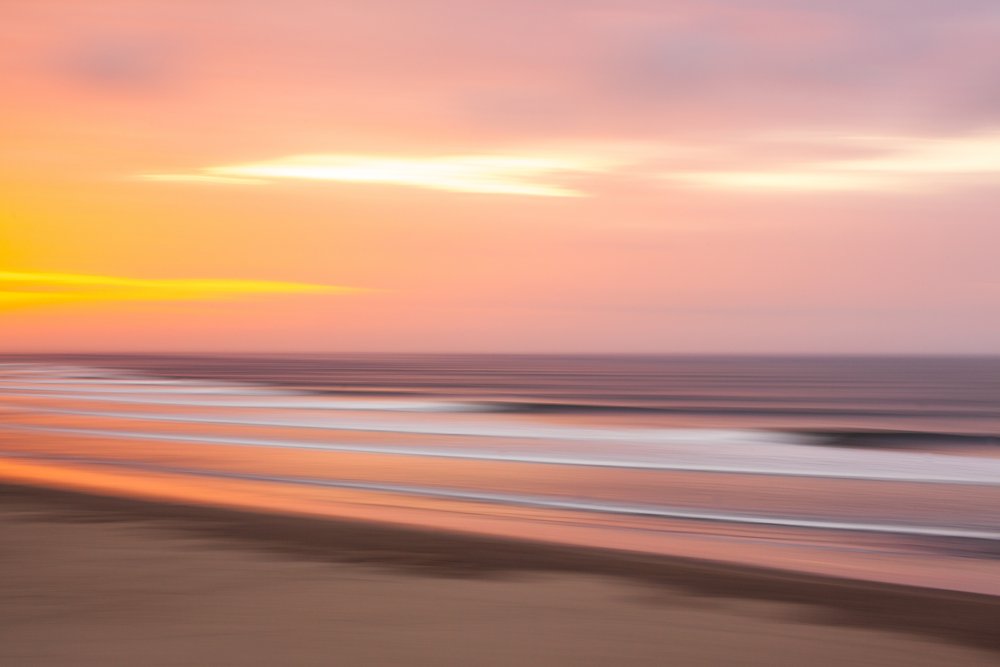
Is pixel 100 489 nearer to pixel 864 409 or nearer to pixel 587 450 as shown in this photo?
pixel 587 450

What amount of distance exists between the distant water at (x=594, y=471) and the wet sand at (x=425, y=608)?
1.56 m

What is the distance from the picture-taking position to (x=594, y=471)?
1602 cm

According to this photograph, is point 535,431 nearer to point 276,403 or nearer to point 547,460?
point 547,460

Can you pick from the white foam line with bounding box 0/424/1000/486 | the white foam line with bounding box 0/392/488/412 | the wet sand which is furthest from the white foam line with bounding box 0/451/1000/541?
the white foam line with bounding box 0/392/488/412

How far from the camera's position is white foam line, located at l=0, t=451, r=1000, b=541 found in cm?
1044

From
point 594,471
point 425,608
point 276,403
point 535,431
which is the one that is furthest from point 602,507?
point 276,403

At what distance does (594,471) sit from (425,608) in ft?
33.6

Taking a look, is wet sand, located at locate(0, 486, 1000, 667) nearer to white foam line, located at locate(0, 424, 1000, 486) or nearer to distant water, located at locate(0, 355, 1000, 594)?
distant water, located at locate(0, 355, 1000, 594)

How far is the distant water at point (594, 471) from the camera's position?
32.4ft

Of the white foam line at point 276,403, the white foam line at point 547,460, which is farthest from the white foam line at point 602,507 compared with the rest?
the white foam line at point 276,403

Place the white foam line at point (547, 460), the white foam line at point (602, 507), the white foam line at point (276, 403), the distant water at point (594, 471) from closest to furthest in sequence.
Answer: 1. the distant water at point (594, 471)
2. the white foam line at point (602, 507)
3. the white foam line at point (547, 460)
4. the white foam line at point (276, 403)

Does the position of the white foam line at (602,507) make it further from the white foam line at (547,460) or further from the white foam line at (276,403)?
the white foam line at (276,403)

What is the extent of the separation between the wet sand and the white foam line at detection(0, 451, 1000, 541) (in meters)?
3.09

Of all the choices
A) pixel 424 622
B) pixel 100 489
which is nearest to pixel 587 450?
pixel 100 489
